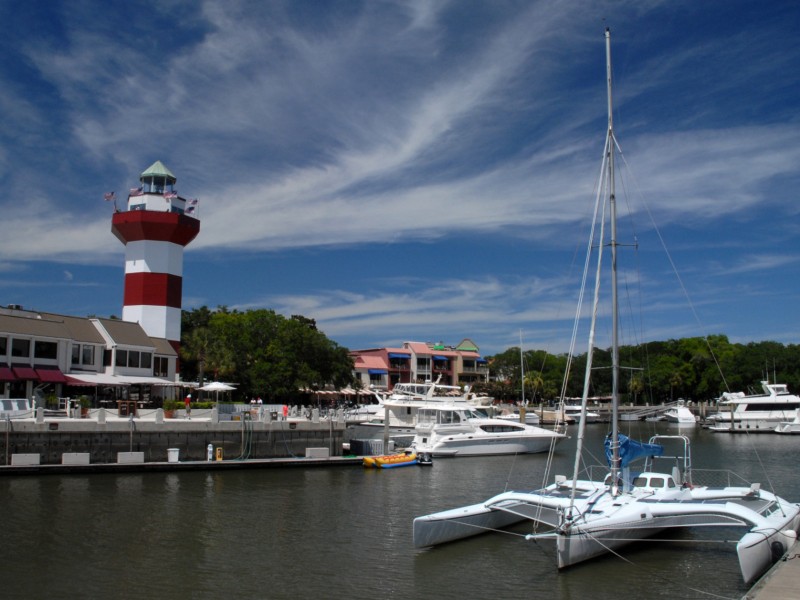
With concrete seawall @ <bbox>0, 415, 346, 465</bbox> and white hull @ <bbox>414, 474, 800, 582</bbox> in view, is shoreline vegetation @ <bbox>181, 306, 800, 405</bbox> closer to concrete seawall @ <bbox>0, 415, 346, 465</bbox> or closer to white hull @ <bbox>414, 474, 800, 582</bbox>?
concrete seawall @ <bbox>0, 415, 346, 465</bbox>

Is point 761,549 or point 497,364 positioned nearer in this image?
point 761,549

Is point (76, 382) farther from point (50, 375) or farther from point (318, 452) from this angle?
point (318, 452)

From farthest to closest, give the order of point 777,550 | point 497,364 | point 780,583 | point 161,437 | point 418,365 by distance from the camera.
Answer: point 497,364
point 418,365
point 161,437
point 777,550
point 780,583

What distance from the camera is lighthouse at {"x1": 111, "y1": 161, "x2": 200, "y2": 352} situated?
58.8m

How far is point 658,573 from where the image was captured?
19.3 metres

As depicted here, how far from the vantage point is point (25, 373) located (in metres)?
47.0

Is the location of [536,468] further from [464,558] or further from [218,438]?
[464,558]

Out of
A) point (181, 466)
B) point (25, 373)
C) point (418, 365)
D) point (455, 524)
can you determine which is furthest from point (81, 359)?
point (418, 365)

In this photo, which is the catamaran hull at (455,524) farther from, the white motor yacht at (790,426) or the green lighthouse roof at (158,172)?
the white motor yacht at (790,426)

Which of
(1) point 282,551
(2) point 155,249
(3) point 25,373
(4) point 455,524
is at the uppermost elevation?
(2) point 155,249

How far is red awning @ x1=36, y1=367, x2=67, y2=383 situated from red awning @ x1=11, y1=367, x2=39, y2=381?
30 centimetres

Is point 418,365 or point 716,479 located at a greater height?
point 418,365

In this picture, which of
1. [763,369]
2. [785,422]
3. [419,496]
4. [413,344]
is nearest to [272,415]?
[419,496]

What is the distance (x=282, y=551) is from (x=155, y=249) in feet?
139
